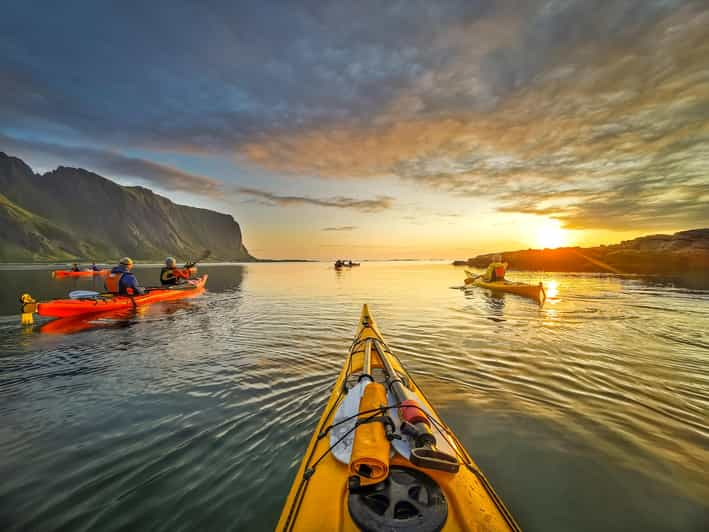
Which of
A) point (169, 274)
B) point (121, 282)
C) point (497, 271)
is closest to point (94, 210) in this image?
point (169, 274)

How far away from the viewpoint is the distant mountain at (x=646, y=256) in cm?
4963

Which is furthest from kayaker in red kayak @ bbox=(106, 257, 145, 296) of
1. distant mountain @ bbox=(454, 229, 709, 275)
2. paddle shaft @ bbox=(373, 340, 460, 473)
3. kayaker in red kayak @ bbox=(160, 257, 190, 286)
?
distant mountain @ bbox=(454, 229, 709, 275)

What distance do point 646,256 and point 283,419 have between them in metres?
70.7

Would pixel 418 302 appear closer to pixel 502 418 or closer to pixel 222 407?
pixel 502 418

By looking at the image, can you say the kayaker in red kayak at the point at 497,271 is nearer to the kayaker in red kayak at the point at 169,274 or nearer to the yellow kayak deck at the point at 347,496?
the yellow kayak deck at the point at 347,496

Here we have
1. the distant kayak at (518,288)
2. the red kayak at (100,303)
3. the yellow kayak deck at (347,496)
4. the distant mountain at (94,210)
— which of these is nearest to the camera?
the yellow kayak deck at (347,496)

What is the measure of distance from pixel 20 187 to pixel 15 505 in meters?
260

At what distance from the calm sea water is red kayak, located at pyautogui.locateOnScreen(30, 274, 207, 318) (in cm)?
82

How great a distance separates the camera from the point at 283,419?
5250 mm

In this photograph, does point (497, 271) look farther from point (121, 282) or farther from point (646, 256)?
point (646, 256)

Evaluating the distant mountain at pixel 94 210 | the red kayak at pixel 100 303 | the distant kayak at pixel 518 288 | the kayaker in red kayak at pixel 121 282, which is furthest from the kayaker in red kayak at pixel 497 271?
the distant mountain at pixel 94 210

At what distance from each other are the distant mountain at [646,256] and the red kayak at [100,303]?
66829 millimetres

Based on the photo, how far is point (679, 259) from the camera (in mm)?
50469

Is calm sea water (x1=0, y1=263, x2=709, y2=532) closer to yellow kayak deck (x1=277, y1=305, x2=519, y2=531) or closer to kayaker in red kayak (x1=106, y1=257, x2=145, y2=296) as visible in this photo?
yellow kayak deck (x1=277, y1=305, x2=519, y2=531)
